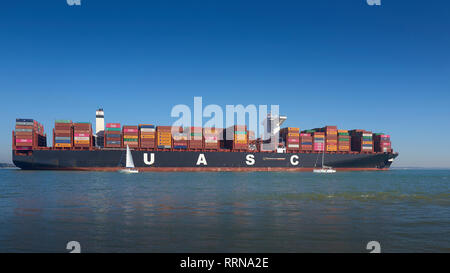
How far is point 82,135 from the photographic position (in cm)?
7181

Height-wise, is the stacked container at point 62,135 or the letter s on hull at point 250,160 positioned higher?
the stacked container at point 62,135

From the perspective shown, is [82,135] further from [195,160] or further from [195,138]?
[195,160]

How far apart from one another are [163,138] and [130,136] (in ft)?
27.3

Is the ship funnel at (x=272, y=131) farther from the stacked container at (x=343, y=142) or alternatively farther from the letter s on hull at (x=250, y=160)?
the stacked container at (x=343, y=142)

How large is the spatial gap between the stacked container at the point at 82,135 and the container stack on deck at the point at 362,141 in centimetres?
7670

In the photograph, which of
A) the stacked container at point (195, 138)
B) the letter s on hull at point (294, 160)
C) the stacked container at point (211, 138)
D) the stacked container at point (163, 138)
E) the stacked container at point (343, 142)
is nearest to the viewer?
the stacked container at point (163, 138)

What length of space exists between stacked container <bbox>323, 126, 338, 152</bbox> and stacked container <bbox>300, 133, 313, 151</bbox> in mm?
5080

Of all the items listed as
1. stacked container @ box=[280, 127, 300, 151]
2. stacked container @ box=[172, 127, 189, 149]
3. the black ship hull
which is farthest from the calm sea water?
stacked container @ box=[280, 127, 300, 151]

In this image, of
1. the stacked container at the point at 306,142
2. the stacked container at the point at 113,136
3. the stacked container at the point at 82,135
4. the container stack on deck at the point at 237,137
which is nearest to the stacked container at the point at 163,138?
the stacked container at the point at 113,136

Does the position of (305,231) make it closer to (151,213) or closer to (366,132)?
(151,213)

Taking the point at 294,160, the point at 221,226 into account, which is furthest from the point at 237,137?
the point at 221,226

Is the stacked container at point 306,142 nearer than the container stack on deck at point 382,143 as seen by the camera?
Yes

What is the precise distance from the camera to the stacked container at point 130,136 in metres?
74.1

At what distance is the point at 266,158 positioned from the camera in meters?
81.6
